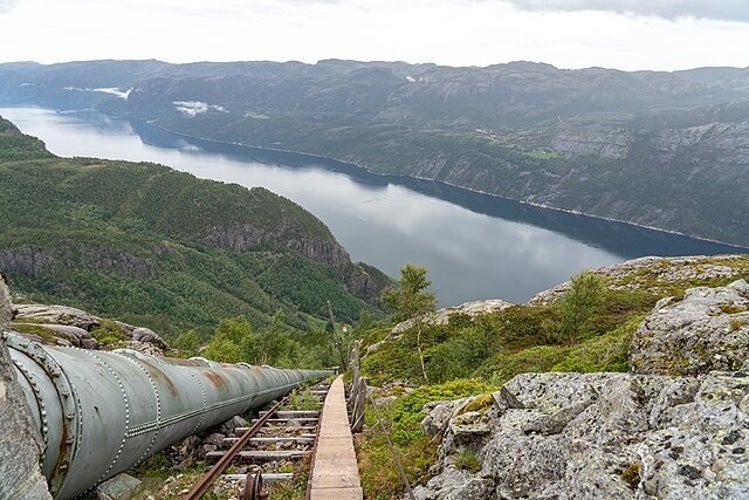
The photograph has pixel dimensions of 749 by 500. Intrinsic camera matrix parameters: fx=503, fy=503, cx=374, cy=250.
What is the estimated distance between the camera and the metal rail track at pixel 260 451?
755 centimetres

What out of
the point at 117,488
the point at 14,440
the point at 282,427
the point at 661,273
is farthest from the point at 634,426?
the point at 661,273

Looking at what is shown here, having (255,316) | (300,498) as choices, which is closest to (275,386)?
(300,498)

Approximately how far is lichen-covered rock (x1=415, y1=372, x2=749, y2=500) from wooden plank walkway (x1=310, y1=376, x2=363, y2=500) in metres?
1.52

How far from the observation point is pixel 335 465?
32.7ft

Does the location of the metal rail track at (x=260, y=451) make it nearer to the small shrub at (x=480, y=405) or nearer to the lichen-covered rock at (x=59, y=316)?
the small shrub at (x=480, y=405)

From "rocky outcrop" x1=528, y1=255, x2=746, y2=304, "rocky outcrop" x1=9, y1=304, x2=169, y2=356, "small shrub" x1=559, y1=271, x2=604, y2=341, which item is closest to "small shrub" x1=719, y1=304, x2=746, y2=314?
"small shrub" x1=559, y1=271, x2=604, y2=341

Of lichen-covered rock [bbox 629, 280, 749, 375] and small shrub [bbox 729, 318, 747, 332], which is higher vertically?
small shrub [bbox 729, 318, 747, 332]

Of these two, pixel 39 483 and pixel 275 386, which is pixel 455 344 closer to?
pixel 275 386

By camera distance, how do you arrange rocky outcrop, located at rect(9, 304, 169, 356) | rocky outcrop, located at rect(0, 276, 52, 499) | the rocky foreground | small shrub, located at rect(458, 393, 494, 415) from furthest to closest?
rocky outcrop, located at rect(9, 304, 169, 356) → small shrub, located at rect(458, 393, 494, 415) → the rocky foreground → rocky outcrop, located at rect(0, 276, 52, 499)

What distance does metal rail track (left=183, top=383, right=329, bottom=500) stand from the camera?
755 cm

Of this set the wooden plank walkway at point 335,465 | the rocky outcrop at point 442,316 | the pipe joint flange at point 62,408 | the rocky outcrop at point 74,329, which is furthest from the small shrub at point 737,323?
the rocky outcrop at point 74,329

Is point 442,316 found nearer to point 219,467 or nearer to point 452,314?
point 452,314

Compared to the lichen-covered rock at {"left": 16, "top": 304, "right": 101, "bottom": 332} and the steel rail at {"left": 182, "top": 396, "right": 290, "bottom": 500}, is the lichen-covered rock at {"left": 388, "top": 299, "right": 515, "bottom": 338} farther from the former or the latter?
the steel rail at {"left": 182, "top": 396, "right": 290, "bottom": 500}

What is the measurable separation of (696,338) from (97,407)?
7817 mm
